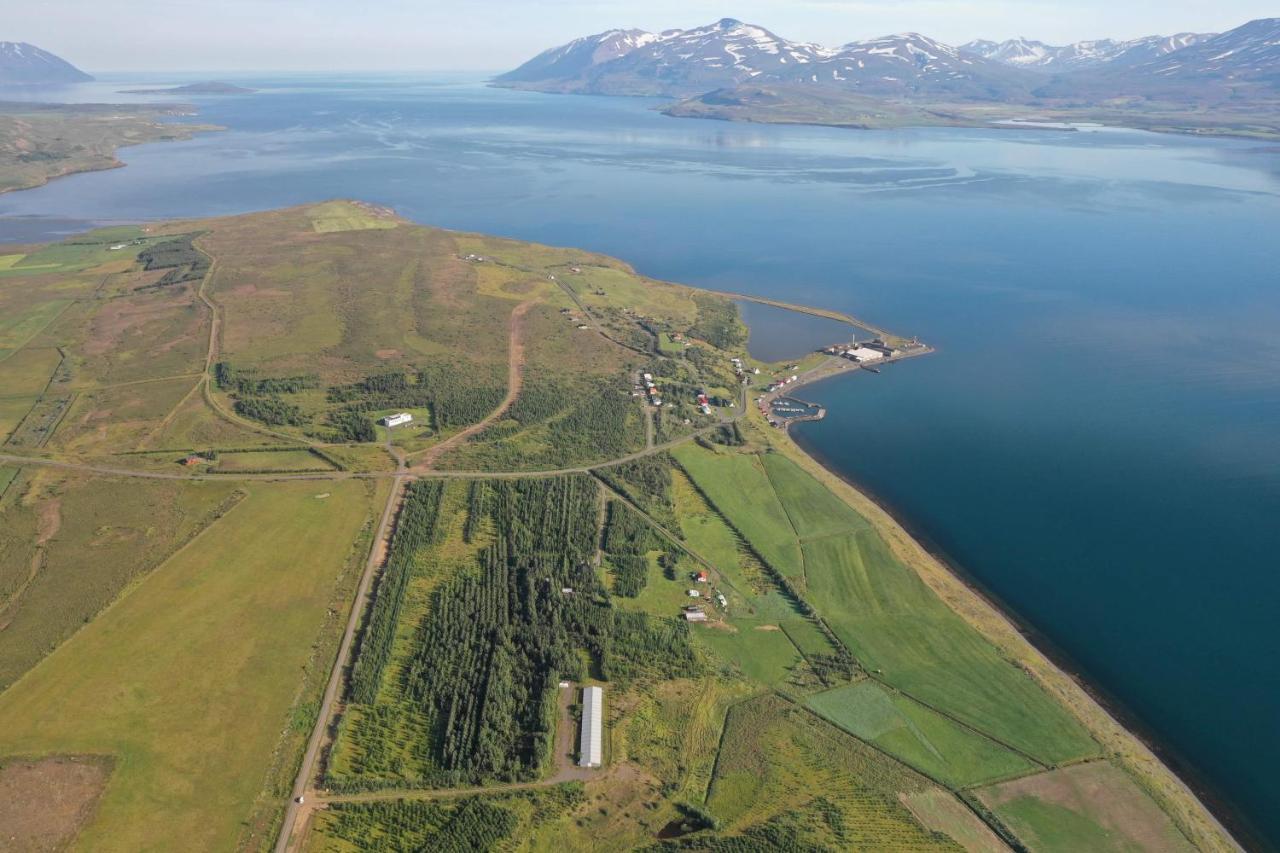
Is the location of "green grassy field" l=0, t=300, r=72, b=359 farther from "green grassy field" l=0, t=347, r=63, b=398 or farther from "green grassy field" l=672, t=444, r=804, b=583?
"green grassy field" l=672, t=444, r=804, b=583

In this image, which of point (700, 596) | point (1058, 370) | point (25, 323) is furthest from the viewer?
point (25, 323)

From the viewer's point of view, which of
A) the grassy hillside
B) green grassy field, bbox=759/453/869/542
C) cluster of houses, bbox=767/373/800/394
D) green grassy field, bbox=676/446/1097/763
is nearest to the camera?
the grassy hillside

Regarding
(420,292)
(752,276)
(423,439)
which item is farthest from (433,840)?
(752,276)

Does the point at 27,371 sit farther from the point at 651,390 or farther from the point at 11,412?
the point at 651,390

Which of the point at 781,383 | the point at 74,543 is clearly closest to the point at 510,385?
the point at 781,383

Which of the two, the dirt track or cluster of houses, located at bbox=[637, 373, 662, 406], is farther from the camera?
cluster of houses, located at bbox=[637, 373, 662, 406]

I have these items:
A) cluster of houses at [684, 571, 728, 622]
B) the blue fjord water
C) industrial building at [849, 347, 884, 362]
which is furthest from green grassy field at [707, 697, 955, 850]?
industrial building at [849, 347, 884, 362]

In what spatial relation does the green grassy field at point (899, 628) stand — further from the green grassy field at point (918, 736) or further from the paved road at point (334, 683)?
the paved road at point (334, 683)
